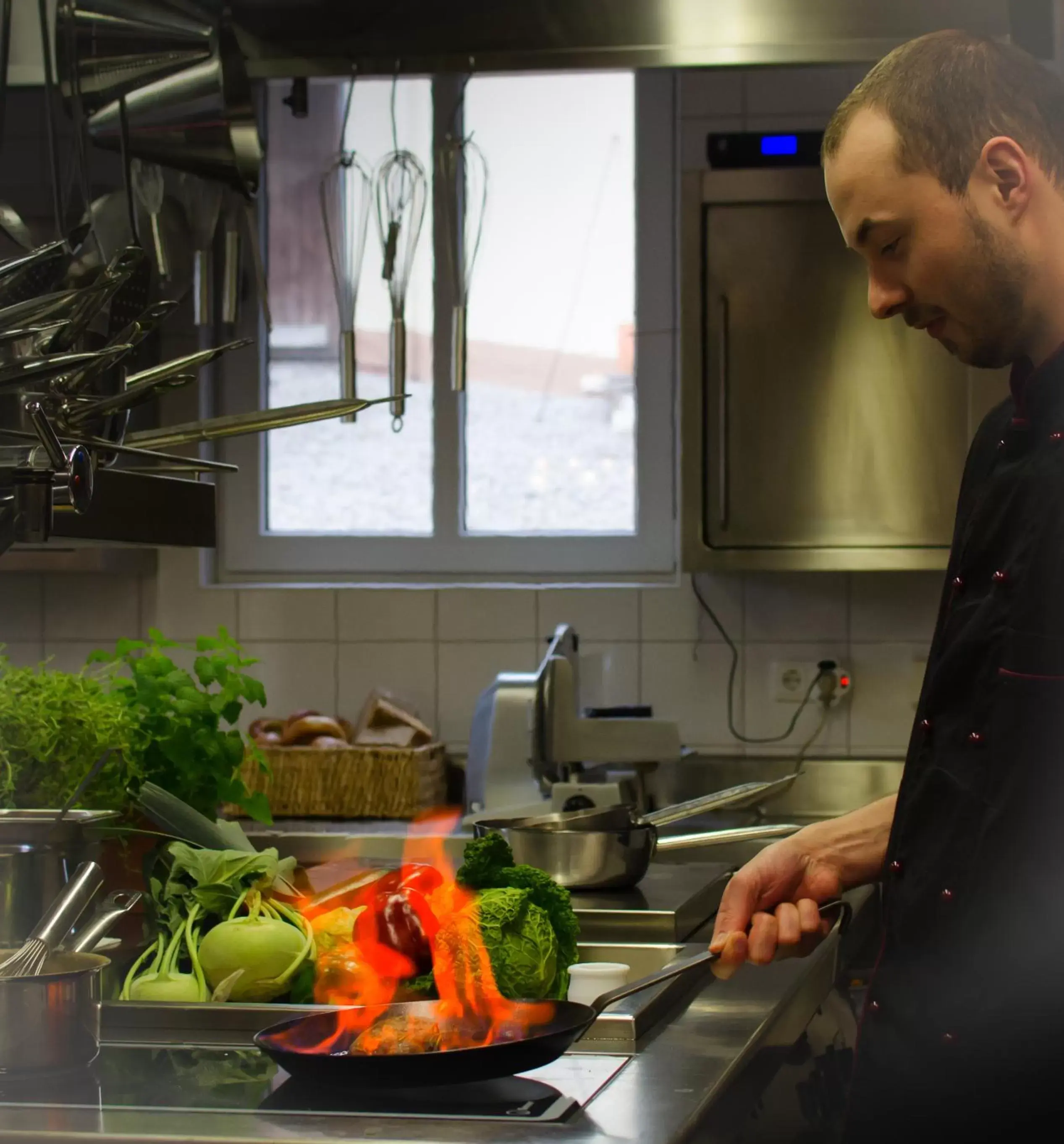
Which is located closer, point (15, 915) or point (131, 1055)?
point (131, 1055)

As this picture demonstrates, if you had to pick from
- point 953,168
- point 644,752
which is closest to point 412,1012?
point 953,168

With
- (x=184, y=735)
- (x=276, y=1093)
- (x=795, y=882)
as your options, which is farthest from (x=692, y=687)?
(x=276, y=1093)

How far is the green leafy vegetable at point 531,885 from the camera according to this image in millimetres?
1208

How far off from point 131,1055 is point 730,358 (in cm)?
207

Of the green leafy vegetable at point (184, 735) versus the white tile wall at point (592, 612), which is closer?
the green leafy vegetable at point (184, 735)

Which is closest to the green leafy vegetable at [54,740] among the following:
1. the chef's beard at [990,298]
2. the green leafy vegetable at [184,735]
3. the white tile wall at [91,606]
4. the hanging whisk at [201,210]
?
the green leafy vegetable at [184,735]

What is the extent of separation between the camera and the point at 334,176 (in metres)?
Answer: 3.36

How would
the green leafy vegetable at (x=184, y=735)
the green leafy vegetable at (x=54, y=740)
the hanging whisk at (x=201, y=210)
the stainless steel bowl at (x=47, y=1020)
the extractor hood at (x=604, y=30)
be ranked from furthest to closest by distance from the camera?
1. the hanging whisk at (x=201, y=210)
2. the extractor hood at (x=604, y=30)
3. the green leafy vegetable at (x=184, y=735)
4. the green leafy vegetable at (x=54, y=740)
5. the stainless steel bowl at (x=47, y=1020)

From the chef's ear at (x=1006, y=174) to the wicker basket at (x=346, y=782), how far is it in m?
1.91

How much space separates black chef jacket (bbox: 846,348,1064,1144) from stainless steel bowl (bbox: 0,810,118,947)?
65cm

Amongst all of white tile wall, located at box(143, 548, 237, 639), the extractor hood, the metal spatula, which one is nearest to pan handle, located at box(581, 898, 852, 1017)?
the metal spatula

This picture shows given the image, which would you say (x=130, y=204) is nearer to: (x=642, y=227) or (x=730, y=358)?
(x=730, y=358)

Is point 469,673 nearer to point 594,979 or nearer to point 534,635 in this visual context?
point 534,635

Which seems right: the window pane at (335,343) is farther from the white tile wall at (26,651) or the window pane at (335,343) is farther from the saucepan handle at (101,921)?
the saucepan handle at (101,921)
